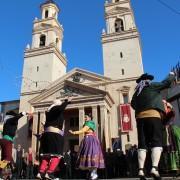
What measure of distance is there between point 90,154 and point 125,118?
1785cm

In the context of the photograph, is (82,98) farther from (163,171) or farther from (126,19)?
(163,171)

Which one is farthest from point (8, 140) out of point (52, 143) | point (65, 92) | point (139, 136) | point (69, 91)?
point (65, 92)

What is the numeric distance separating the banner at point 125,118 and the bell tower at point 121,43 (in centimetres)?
392

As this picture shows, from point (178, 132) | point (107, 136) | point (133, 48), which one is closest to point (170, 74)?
point (178, 132)

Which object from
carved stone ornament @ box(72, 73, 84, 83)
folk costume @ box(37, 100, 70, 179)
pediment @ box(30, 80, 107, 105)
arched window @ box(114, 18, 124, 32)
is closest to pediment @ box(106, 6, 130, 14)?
arched window @ box(114, 18, 124, 32)

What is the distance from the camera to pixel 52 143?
579 cm

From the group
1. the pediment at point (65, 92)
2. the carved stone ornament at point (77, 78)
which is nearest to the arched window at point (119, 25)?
the carved stone ornament at point (77, 78)

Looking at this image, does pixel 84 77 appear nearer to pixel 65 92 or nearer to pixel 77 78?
pixel 77 78

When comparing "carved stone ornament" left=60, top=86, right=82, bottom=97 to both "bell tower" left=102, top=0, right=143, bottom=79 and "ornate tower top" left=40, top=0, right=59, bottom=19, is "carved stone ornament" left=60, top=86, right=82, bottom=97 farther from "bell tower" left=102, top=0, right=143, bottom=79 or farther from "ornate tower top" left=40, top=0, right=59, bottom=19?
"ornate tower top" left=40, top=0, right=59, bottom=19

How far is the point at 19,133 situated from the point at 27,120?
154cm

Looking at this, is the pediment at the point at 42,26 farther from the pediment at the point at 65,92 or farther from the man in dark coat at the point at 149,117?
the man in dark coat at the point at 149,117

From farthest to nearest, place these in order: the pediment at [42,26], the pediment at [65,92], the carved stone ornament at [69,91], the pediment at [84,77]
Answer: the pediment at [42,26], the pediment at [84,77], the carved stone ornament at [69,91], the pediment at [65,92]

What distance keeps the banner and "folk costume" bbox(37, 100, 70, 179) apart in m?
18.6

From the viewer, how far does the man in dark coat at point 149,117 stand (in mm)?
4719
